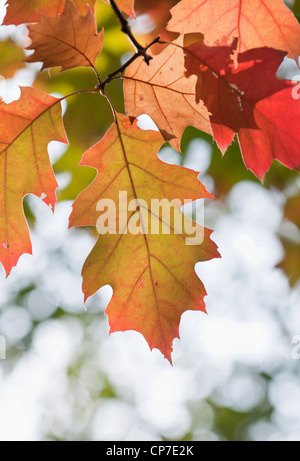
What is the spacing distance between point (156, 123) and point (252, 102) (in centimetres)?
21

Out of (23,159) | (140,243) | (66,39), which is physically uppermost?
(66,39)

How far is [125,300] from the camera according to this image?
1.06 meters

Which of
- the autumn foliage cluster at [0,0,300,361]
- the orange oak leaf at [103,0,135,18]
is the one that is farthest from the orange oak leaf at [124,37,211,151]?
the orange oak leaf at [103,0,135,18]

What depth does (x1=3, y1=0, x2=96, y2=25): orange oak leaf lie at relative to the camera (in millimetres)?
917

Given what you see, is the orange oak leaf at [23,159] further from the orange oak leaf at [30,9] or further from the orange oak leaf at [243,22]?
the orange oak leaf at [243,22]

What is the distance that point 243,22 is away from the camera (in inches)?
37.3

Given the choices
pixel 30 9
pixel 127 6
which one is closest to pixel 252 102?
pixel 127 6

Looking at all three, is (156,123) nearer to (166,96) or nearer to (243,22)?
(166,96)

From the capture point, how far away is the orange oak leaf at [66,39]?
2.70 feet

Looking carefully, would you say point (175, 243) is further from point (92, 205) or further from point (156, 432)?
point (156, 432)

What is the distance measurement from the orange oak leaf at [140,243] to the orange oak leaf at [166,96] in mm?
53

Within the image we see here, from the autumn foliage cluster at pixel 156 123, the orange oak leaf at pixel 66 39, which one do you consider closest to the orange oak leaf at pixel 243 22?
the autumn foliage cluster at pixel 156 123

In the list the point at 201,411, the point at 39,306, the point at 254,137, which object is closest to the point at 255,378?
the point at 201,411

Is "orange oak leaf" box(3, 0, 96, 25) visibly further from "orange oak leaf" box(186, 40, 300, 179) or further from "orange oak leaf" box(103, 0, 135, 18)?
"orange oak leaf" box(186, 40, 300, 179)
